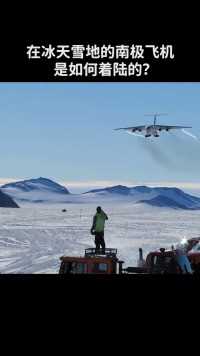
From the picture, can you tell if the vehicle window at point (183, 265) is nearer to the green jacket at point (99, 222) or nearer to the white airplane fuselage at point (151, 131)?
the green jacket at point (99, 222)

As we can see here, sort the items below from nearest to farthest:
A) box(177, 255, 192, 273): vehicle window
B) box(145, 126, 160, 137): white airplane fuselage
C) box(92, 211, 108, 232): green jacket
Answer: box(177, 255, 192, 273): vehicle window → box(92, 211, 108, 232): green jacket → box(145, 126, 160, 137): white airplane fuselage

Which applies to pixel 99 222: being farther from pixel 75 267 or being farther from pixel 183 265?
pixel 183 265

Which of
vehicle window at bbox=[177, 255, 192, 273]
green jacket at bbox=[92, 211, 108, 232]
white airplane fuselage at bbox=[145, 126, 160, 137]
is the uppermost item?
white airplane fuselage at bbox=[145, 126, 160, 137]

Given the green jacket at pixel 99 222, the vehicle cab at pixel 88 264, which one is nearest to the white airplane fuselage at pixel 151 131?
the green jacket at pixel 99 222

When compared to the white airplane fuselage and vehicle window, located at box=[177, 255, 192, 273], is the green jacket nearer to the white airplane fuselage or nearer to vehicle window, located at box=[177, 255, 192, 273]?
vehicle window, located at box=[177, 255, 192, 273]

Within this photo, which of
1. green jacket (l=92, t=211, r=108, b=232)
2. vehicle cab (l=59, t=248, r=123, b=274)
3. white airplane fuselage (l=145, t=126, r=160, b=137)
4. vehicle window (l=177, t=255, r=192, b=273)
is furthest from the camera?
white airplane fuselage (l=145, t=126, r=160, b=137)

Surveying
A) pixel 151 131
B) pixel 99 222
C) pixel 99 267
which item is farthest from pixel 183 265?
pixel 151 131

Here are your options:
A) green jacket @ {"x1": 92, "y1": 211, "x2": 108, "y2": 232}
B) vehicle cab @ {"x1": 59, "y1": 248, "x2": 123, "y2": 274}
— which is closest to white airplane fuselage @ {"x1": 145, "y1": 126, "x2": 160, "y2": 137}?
green jacket @ {"x1": 92, "y1": 211, "x2": 108, "y2": 232}

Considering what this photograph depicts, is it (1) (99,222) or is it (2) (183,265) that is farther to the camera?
(1) (99,222)

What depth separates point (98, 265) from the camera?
40.2ft
